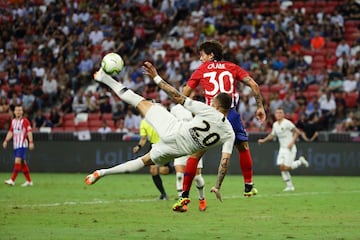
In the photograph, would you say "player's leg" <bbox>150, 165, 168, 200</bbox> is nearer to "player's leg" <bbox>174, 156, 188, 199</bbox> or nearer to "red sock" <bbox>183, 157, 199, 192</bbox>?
"player's leg" <bbox>174, 156, 188, 199</bbox>

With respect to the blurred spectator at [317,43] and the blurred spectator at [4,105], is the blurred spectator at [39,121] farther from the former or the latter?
the blurred spectator at [317,43]

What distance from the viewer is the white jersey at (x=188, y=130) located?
1302 centimetres

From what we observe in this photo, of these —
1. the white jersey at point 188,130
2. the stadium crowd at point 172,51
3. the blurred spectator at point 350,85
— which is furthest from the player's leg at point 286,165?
the white jersey at point 188,130

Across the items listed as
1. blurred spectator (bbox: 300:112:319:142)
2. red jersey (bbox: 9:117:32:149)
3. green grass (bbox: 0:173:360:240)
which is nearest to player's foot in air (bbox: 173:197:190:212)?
green grass (bbox: 0:173:360:240)

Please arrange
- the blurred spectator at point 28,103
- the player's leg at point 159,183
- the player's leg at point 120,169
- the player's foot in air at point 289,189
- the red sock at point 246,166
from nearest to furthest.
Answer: the player's leg at point 120,169 → the red sock at point 246,166 → the player's leg at point 159,183 → the player's foot in air at point 289,189 → the blurred spectator at point 28,103

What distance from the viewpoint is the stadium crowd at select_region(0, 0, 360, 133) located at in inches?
1216

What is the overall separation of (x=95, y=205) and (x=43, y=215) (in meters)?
2.36

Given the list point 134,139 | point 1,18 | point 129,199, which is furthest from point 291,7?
point 129,199

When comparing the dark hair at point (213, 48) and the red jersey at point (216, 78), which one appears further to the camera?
→ the dark hair at point (213, 48)

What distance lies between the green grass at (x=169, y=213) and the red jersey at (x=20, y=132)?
1.29 metres

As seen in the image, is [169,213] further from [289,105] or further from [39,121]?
[39,121]

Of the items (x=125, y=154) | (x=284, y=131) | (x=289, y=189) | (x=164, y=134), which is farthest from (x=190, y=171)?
(x=125, y=154)

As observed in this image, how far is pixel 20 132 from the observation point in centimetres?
2553

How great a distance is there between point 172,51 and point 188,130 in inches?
889
